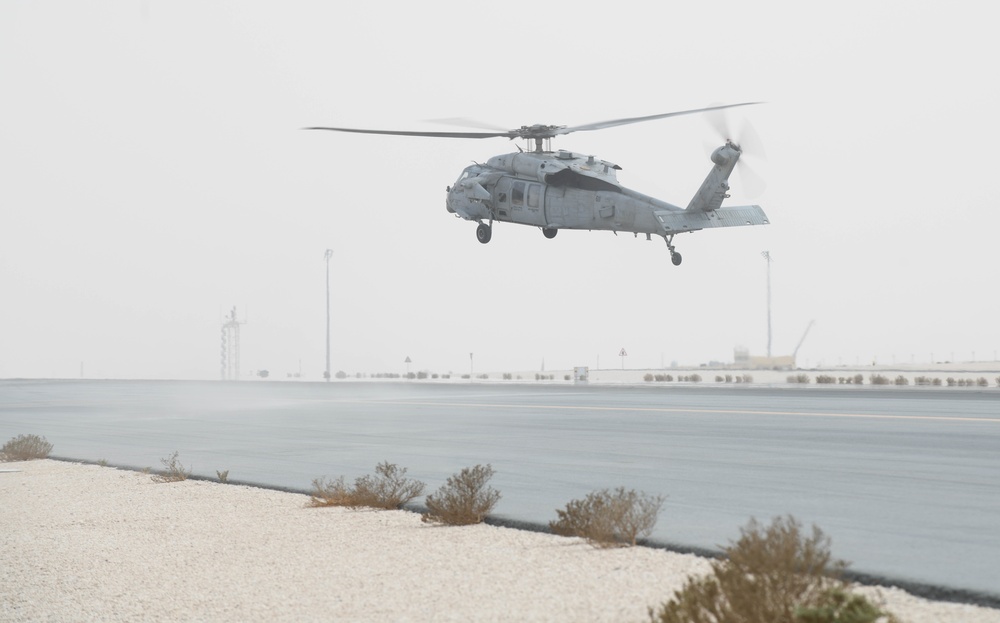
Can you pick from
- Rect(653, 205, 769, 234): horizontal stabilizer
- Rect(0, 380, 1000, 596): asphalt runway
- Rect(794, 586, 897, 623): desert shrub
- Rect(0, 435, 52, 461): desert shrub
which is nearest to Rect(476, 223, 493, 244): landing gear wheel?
Rect(0, 380, 1000, 596): asphalt runway

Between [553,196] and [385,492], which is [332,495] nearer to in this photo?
[385,492]

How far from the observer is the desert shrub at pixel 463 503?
44.0ft

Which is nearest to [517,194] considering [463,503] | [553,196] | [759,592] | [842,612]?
[553,196]

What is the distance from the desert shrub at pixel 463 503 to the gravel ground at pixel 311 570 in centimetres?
28

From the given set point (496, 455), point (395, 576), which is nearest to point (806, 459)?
point (496, 455)

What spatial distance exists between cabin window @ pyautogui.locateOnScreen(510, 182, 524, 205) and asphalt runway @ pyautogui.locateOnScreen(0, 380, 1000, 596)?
22.1 ft

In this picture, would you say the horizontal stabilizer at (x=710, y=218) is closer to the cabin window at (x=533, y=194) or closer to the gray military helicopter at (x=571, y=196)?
the gray military helicopter at (x=571, y=196)

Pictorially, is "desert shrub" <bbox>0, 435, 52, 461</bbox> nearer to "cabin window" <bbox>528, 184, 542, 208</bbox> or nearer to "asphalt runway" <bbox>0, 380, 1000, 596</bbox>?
"asphalt runway" <bbox>0, 380, 1000, 596</bbox>

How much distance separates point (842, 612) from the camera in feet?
20.9

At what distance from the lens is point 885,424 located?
2609cm

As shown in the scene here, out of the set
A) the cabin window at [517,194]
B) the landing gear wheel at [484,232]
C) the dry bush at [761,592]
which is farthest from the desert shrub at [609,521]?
the landing gear wheel at [484,232]

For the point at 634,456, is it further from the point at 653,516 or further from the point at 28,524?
the point at 28,524

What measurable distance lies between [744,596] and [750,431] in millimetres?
19079

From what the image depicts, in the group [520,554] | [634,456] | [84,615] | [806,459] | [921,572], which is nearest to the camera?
[921,572]
